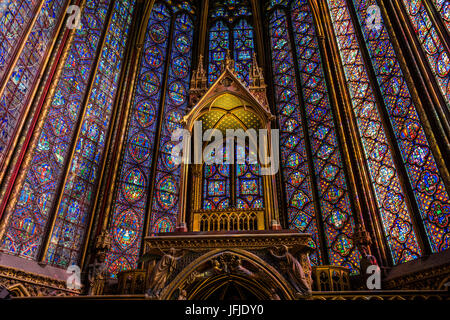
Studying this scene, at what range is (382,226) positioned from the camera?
8.16m

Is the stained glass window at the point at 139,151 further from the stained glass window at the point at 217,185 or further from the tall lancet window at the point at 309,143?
the tall lancet window at the point at 309,143

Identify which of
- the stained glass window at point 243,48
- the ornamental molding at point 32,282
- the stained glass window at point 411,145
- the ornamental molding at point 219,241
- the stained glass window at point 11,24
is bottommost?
the ornamental molding at point 32,282

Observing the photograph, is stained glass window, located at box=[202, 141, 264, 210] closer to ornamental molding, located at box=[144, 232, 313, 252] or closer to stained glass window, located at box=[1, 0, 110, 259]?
stained glass window, located at box=[1, 0, 110, 259]

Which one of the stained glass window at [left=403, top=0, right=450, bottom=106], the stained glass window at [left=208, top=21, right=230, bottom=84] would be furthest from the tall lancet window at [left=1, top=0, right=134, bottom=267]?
the stained glass window at [left=403, top=0, right=450, bottom=106]

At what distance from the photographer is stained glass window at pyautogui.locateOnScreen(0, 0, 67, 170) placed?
7.62 m

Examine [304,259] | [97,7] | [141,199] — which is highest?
[97,7]

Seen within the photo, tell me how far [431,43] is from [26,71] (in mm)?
9187

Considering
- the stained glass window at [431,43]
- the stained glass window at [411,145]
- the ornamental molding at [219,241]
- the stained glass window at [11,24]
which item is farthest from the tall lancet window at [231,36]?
the ornamental molding at [219,241]

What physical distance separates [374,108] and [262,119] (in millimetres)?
3140

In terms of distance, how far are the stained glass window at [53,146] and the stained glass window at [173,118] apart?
2.85 metres

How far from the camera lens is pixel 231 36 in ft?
48.2

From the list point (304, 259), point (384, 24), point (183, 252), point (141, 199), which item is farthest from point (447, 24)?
point (141, 199)

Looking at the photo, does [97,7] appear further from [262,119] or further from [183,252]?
[183,252]

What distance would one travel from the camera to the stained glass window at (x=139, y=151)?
9.60 m
